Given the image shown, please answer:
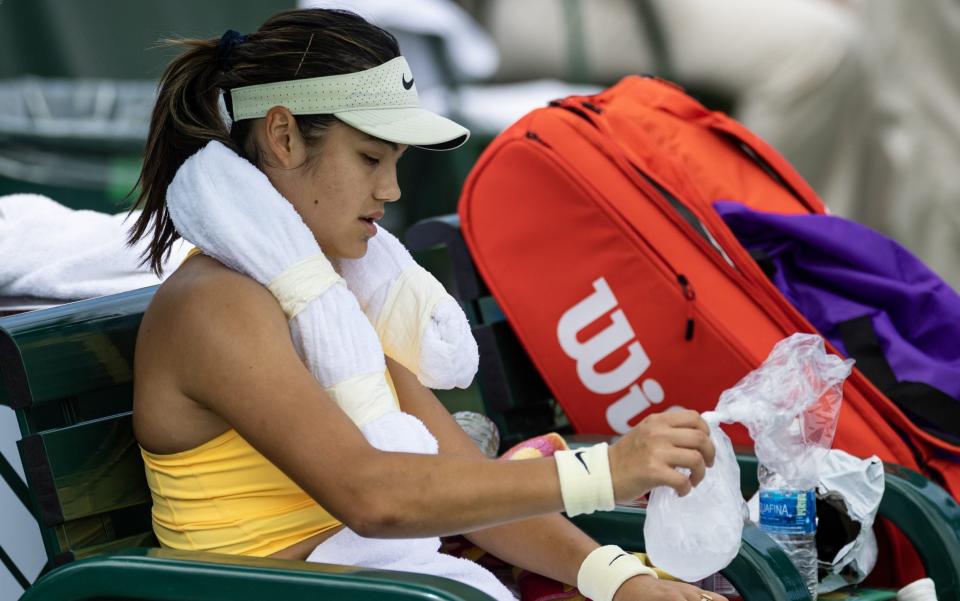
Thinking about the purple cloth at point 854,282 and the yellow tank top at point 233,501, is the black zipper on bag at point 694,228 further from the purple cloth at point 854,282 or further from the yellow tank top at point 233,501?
the yellow tank top at point 233,501

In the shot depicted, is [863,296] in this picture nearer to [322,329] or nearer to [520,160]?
[520,160]

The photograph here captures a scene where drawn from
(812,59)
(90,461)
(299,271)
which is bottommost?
(812,59)

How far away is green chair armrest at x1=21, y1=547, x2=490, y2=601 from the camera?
1532 millimetres

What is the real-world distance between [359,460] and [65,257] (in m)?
0.91

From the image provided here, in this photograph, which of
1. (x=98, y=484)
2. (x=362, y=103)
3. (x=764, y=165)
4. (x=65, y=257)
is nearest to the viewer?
(x=362, y=103)

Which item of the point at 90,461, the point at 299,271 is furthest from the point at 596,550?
the point at 90,461

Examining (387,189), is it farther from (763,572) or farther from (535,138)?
(535,138)

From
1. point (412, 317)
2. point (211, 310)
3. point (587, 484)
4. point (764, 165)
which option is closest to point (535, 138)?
point (764, 165)

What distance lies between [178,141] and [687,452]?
0.82 metres

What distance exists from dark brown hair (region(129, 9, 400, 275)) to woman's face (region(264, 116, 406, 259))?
1.2 inches

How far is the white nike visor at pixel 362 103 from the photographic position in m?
1.76

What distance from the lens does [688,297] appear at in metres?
2.57

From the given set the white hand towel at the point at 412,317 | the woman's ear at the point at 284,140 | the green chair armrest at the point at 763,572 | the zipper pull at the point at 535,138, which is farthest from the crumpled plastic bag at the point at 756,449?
the zipper pull at the point at 535,138

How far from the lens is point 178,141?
1839 mm
